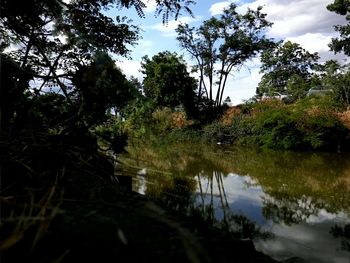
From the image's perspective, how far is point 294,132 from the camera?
18.6 m

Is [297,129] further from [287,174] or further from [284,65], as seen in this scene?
[284,65]

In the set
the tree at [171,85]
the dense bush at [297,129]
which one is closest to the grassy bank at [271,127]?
the dense bush at [297,129]

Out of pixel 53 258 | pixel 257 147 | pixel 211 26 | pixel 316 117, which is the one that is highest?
pixel 211 26

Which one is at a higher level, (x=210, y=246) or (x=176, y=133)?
(x=176, y=133)

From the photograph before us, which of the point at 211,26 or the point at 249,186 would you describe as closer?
the point at 249,186

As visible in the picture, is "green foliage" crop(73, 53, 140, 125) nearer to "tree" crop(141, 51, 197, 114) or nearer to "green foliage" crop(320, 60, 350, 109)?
"green foliage" crop(320, 60, 350, 109)

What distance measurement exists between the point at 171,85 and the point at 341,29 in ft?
41.4

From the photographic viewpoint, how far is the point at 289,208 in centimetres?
691

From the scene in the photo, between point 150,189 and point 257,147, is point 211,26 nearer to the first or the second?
point 257,147

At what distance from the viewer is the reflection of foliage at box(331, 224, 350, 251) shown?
4898 mm

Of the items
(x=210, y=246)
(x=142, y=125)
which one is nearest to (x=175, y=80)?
Result: (x=142, y=125)

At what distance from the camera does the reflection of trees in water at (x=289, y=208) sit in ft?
20.4

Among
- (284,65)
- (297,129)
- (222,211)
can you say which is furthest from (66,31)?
(284,65)

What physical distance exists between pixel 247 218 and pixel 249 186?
3.25m
